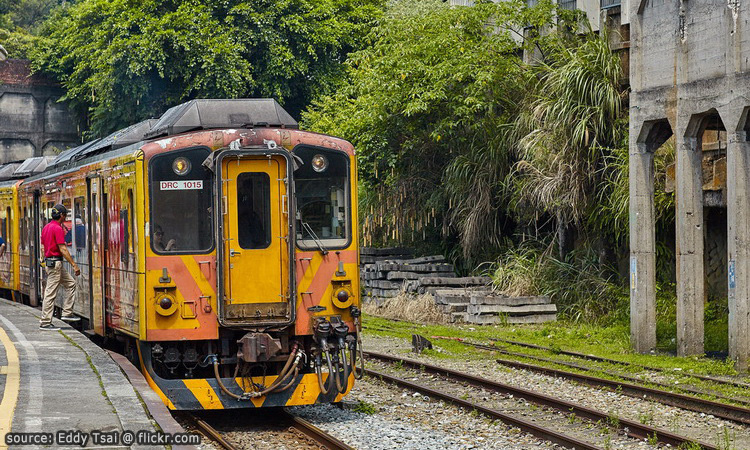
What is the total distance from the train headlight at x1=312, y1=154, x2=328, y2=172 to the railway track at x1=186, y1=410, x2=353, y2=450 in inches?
102

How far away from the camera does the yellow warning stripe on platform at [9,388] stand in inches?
316

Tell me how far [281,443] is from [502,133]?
48.2 feet

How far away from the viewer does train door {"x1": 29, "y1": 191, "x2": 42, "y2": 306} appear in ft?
63.4

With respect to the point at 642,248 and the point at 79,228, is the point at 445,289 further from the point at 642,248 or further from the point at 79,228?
the point at 79,228

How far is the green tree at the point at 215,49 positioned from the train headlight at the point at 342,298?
24048 mm

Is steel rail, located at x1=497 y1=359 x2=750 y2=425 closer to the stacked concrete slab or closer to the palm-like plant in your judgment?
the stacked concrete slab

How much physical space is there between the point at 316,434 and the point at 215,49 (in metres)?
25.8

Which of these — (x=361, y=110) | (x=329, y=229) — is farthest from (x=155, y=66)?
(x=329, y=229)

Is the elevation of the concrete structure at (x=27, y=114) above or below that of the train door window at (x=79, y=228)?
above

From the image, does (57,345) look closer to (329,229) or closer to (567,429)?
(329,229)

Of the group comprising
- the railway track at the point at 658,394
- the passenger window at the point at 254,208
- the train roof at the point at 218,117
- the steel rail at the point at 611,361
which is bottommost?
the steel rail at the point at 611,361

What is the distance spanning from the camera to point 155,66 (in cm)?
3581

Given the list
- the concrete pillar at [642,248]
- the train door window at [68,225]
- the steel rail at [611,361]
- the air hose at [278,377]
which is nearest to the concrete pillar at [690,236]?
the concrete pillar at [642,248]

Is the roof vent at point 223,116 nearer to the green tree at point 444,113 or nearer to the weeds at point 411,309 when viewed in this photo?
the weeds at point 411,309
